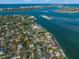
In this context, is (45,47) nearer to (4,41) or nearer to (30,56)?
(30,56)

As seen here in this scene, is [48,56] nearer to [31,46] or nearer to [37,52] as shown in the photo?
[37,52]

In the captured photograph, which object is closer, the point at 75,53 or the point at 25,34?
the point at 75,53

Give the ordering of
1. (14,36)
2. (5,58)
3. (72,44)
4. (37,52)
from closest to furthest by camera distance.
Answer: (5,58) → (37,52) → (72,44) → (14,36)

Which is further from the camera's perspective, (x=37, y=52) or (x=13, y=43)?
(x=13, y=43)

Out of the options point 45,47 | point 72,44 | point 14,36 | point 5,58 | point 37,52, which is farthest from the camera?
point 14,36


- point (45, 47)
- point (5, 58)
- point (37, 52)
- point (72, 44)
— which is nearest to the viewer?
point (5, 58)

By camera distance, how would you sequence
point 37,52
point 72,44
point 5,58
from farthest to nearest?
point 72,44 < point 37,52 < point 5,58

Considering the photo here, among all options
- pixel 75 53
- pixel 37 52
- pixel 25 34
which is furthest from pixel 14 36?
pixel 75 53

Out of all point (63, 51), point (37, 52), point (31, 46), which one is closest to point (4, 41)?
point (31, 46)
